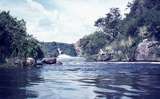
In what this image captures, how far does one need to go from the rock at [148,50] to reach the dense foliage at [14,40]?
51.2m

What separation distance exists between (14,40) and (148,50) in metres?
62.0

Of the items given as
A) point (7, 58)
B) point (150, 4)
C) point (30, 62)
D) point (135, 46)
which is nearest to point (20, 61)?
point (30, 62)

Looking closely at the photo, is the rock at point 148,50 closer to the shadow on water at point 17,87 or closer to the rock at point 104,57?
the rock at point 104,57

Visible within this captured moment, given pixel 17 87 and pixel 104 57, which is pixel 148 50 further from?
pixel 17 87

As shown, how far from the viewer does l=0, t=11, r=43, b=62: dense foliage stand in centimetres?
11810

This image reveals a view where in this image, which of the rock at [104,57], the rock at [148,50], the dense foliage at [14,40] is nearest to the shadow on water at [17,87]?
the dense foliage at [14,40]

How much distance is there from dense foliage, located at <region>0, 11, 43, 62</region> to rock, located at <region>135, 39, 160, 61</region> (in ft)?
168

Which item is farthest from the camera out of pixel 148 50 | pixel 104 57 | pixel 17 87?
pixel 104 57

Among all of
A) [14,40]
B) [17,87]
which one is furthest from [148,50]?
[17,87]

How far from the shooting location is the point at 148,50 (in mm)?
158500

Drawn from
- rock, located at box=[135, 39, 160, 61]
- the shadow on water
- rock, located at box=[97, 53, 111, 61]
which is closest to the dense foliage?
rock, located at box=[135, 39, 160, 61]

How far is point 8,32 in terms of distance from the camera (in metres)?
119

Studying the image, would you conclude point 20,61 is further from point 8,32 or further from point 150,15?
point 150,15

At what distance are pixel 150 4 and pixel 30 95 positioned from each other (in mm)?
176258
